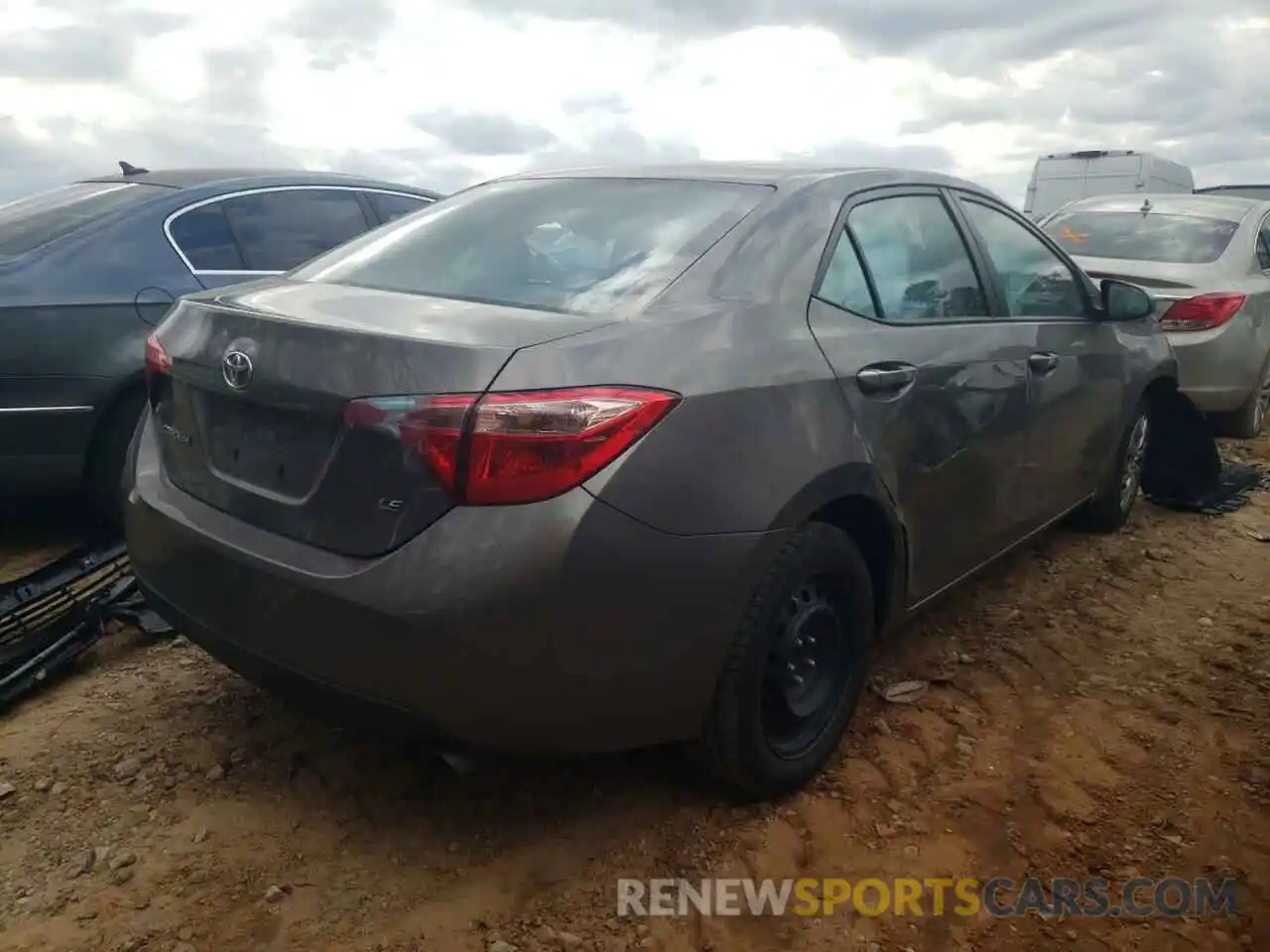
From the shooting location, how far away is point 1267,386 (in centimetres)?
684

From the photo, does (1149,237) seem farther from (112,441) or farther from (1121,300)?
(112,441)

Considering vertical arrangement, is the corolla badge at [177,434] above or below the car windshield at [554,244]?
below

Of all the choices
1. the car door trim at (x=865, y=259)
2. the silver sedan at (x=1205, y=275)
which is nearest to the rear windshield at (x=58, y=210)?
the car door trim at (x=865, y=259)

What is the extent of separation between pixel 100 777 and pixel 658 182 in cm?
216

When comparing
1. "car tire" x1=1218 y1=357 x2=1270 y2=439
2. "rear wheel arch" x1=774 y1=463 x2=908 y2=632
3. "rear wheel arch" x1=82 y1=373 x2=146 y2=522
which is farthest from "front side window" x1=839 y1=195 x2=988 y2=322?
"car tire" x1=1218 y1=357 x2=1270 y2=439

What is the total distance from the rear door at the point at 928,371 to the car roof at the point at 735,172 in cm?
10

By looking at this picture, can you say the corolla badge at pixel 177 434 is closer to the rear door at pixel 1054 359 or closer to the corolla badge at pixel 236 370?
the corolla badge at pixel 236 370

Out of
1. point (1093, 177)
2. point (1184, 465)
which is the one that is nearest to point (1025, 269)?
point (1184, 465)

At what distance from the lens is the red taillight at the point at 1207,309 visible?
6.02 meters

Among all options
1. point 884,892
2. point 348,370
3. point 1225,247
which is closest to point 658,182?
point 348,370

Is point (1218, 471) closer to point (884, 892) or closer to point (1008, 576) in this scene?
point (1008, 576)

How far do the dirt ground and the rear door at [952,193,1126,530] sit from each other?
720 mm

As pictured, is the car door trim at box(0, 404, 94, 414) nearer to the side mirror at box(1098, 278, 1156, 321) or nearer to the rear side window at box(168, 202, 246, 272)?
the rear side window at box(168, 202, 246, 272)

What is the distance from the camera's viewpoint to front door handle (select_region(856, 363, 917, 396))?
268cm
